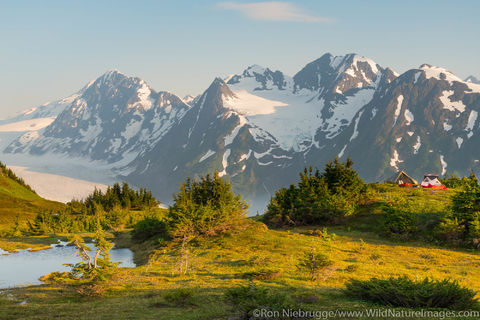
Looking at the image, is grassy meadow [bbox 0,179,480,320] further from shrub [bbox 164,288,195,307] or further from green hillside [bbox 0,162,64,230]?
green hillside [bbox 0,162,64,230]

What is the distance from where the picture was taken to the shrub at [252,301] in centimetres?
1708

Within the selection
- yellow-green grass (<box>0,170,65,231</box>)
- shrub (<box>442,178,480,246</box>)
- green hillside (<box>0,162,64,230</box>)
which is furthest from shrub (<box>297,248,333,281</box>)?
yellow-green grass (<box>0,170,65,231</box>)

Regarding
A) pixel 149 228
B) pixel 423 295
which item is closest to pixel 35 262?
pixel 149 228

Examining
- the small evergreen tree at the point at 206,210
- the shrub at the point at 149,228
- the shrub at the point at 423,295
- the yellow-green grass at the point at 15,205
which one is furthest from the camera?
the yellow-green grass at the point at 15,205

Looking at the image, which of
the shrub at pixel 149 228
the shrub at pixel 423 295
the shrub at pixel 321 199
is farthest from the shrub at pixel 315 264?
the shrub at pixel 321 199

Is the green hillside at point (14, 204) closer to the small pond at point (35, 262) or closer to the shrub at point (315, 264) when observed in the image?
the small pond at point (35, 262)

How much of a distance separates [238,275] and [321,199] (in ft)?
122

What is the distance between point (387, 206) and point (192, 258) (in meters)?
32.0

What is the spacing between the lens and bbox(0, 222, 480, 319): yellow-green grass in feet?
67.1

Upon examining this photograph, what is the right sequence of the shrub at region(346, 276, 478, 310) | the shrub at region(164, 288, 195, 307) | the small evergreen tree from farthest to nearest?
the small evergreen tree, the shrub at region(164, 288, 195, 307), the shrub at region(346, 276, 478, 310)

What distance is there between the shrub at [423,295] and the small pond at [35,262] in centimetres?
2459

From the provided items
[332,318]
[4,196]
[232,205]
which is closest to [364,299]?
[332,318]

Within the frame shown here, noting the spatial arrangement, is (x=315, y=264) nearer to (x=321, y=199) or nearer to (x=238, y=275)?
(x=238, y=275)

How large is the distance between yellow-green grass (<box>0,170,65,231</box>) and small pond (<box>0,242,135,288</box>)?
36780mm
